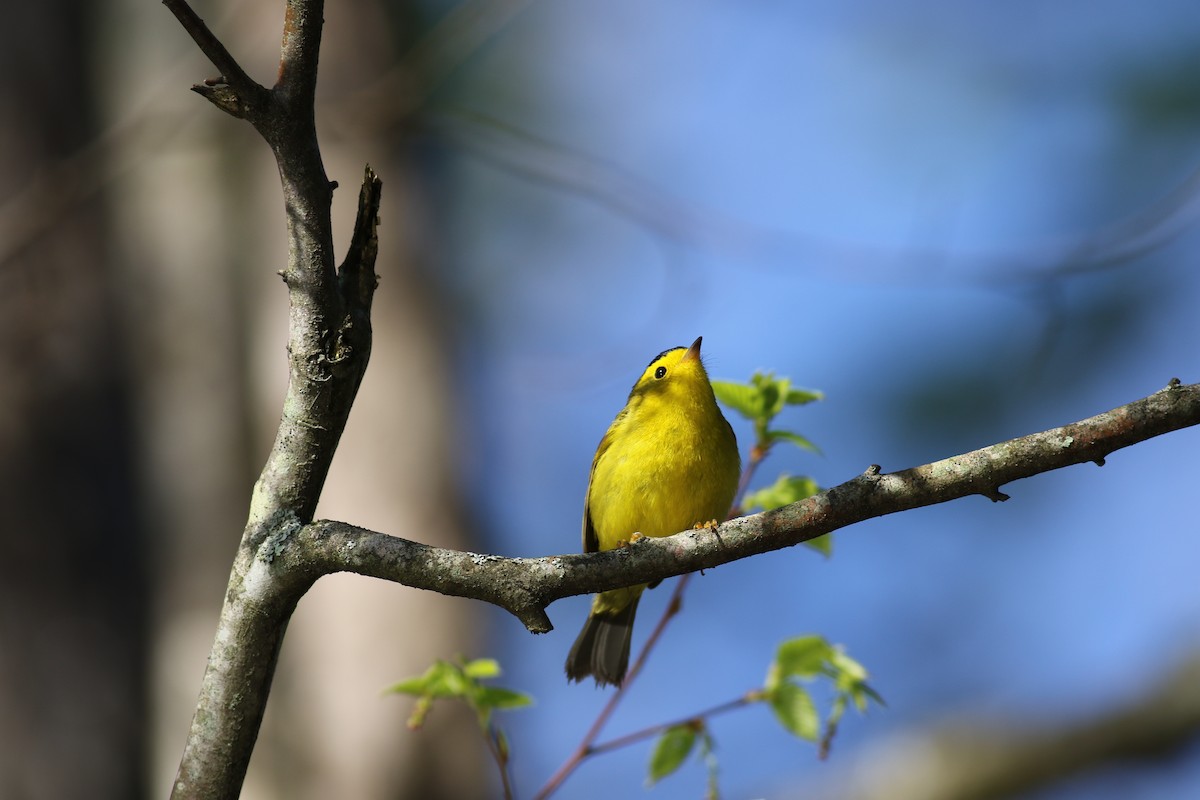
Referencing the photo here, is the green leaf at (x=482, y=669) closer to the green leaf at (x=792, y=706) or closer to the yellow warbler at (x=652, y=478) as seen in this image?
the green leaf at (x=792, y=706)

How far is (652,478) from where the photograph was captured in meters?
4.16

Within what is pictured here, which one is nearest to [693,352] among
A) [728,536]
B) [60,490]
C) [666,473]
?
[666,473]

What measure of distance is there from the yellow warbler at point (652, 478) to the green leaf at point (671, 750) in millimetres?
988

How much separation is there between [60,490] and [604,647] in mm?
3784

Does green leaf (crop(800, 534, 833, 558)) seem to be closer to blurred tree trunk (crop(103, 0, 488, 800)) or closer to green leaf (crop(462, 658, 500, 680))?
green leaf (crop(462, 658, 500, 680))

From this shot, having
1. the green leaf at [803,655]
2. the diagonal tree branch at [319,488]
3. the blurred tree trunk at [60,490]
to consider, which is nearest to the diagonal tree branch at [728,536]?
the diagonal tree branch at [319,488]

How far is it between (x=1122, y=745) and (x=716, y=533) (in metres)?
3.57

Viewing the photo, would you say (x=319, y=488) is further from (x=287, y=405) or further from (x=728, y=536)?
(x=728, y=536)

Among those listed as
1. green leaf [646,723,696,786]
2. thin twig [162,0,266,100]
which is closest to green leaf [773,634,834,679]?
green leaf [646,723,696,786]

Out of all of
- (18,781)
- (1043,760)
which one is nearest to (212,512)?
(18,781)

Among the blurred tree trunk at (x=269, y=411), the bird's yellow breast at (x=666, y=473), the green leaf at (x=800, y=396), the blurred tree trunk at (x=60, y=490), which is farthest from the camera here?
the blurred tree trunk at (x=60, y=490)

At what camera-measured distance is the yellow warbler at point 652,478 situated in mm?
4156

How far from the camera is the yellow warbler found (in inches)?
164

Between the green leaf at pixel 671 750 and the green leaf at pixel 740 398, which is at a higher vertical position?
the green leaf at pixel 740 398
